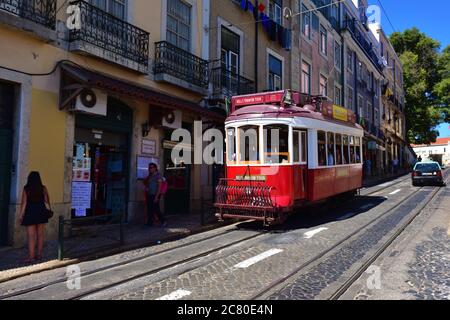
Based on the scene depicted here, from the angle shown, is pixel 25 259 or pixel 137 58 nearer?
pixel 25 259

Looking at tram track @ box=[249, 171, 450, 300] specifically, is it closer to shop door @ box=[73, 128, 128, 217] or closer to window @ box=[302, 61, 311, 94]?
shop door @ box=[73, 128, 128, 217]

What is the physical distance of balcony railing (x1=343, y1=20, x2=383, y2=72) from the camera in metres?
32.3

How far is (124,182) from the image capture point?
11922 millimetres

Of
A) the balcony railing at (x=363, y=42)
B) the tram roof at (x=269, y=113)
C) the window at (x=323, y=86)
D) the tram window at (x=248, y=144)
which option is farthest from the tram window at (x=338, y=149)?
the balcony railing at (x=363, y=42)

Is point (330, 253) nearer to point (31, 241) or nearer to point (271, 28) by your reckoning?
point (31, 241)

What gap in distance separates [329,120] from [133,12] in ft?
21.1

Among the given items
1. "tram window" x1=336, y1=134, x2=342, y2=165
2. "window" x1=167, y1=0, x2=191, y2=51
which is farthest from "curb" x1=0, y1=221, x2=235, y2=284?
"window" x1=167, y1=0, x2=191, y2=51

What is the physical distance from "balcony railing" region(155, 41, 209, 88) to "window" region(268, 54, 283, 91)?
20.0ft

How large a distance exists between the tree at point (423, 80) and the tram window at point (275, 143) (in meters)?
42.5

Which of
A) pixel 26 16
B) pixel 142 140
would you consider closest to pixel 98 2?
pixel 26 16

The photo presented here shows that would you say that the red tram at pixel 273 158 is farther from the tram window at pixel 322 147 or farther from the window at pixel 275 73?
the window at pixel 275 73

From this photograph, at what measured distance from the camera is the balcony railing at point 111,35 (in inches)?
399

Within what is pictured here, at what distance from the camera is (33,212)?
25.0 feet

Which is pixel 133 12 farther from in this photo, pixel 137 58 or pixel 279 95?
pixel 279 95
